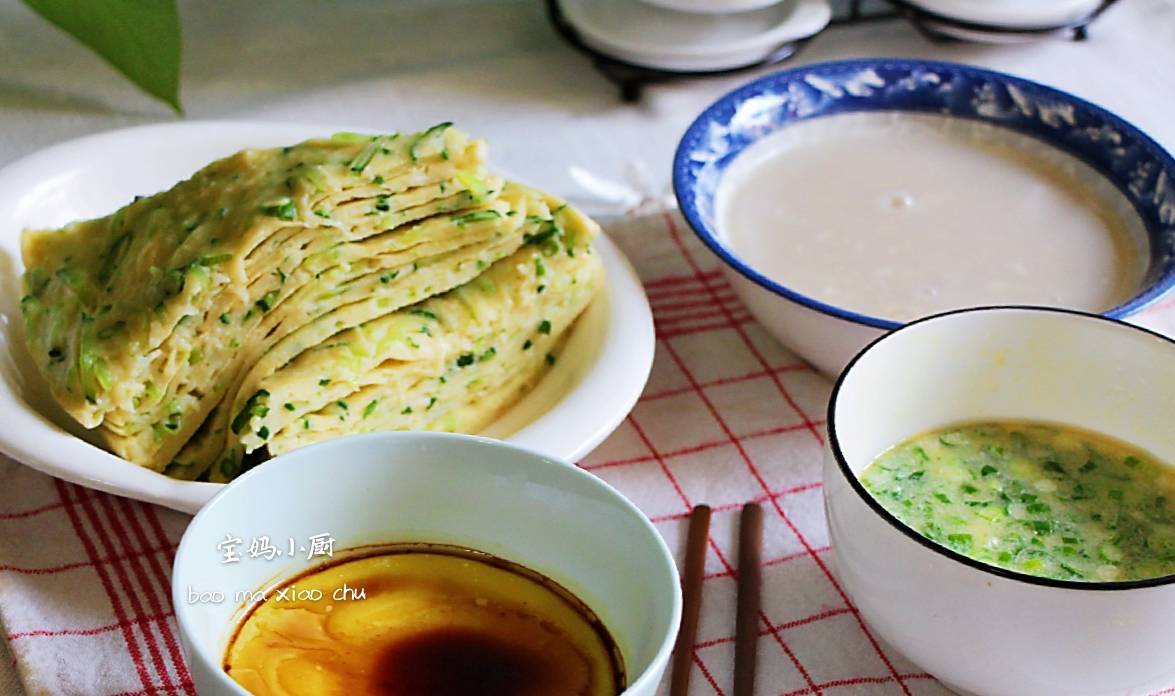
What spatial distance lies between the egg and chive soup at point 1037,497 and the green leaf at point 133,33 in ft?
2.97

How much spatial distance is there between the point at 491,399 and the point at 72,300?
13.0 inches

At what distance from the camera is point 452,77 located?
5.73ft

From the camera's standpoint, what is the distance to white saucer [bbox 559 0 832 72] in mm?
1641

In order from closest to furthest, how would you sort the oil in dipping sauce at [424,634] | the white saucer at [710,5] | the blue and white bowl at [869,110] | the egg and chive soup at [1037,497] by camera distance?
the oil in dipping sauce at [424,634]
the egg and chive soup at [1037,497]
the blue and white bowl at [869,110]
the white saucer at [710,5]

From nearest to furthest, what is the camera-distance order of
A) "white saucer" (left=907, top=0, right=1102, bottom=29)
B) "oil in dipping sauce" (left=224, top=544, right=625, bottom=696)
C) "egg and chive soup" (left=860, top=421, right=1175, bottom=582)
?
"oil in dipping sauce" (left=224, top=544, right=625, bottom=696)
"egg and chive soup" (left=860, top=421, right=1175, bottom=582)
"white saucer" (left=907, top=0, right=1102, bottom=29)

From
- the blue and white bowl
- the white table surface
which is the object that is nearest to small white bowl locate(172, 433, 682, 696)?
the blue and white bowl

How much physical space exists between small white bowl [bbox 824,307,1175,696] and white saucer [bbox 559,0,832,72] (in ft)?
2.31

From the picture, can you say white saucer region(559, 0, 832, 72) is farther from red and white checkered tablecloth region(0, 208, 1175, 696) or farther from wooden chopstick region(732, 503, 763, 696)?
wooden chopstick region(732, 503, 763, 696)

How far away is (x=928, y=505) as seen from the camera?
3.12 feet

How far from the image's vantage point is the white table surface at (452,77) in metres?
1.62

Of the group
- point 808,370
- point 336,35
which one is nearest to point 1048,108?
point 808,370

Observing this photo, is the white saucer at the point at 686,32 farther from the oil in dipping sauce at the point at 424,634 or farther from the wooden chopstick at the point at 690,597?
the oil in dipping sauce at the point at 424,634

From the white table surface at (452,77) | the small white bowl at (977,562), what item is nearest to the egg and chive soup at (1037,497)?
the small white bowl at (977,562)

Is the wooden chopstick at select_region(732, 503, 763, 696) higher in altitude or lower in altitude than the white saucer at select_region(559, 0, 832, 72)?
lower
